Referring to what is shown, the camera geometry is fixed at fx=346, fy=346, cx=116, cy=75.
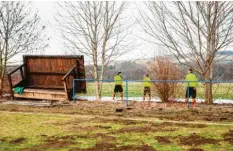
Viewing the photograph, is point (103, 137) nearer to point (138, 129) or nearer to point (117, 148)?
point (117, 148)

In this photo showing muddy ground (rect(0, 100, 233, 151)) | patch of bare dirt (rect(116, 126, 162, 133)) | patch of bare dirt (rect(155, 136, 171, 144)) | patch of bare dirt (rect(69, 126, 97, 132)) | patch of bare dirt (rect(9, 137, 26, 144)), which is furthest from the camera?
patch of bare dirt (rect(69, 126, 97, 132))

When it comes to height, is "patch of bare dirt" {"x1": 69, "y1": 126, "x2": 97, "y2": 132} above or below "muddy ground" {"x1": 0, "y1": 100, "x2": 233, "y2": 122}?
below

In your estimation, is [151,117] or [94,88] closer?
[151,117]

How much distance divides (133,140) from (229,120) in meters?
4.12

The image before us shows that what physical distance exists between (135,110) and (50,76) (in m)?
6.89

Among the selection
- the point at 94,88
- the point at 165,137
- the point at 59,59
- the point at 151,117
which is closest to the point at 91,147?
the point at 165,137

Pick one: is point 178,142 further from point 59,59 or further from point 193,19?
point 59,59

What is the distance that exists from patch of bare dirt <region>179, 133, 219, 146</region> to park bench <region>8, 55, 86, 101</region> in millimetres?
9218

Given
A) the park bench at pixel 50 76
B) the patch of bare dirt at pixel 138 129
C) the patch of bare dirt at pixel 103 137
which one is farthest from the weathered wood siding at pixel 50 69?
the patch of bare dirt at pixel 103 137

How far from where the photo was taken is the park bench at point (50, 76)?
56.2ft

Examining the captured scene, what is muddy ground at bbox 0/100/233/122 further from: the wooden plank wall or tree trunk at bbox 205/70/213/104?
tree trunk at bbox 205/70/213/104

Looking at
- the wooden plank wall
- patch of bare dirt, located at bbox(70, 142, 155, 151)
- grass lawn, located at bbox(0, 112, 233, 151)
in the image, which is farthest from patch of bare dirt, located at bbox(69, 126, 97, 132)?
the wooden plank wall

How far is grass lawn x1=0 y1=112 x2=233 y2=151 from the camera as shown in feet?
24.3

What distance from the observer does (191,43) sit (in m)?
16.0
